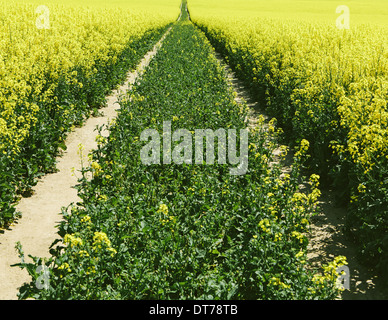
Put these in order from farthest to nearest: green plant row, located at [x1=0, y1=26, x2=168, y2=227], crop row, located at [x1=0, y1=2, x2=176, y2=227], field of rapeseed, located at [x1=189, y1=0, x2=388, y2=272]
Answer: crop row, located at [x1=0, y1=2, x2=176, y2=227]
green plant row, located at [x1=0, y1=26, x2=168, y2=227]
field of rapeseed, located at [x1=189, y1=0, x2=388, y2=272]

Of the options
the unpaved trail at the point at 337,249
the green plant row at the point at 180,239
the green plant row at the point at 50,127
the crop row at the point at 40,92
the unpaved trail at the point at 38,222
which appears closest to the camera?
the green plant row at the point at 180,239

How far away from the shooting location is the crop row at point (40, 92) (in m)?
8.59

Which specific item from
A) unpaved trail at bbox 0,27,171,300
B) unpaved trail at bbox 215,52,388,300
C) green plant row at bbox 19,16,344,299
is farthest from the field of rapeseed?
unpaved trail at bbox 0,27,171,300

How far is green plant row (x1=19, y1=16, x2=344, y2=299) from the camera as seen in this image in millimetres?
4957

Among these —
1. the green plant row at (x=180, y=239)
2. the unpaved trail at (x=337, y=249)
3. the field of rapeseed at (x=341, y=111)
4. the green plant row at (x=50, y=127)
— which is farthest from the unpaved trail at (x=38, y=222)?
the field of rapeseed at (x=341, y=111)

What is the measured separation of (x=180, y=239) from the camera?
5.85 metres

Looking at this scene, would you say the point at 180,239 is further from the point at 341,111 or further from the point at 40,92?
the point at 40,92

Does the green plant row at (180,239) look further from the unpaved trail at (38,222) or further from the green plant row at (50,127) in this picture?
the green plant row at (50,127)

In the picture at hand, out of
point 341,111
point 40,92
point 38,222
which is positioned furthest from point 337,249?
point 40,92

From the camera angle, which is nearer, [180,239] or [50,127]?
[180,239]

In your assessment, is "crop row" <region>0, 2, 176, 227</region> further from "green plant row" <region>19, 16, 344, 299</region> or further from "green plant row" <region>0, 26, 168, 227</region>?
"green plant row" <region>19, 16, 344, 299</region>

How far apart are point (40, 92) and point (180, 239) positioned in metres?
7.43

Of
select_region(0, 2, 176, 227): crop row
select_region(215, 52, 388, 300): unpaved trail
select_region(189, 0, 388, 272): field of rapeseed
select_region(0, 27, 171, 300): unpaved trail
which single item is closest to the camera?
select_region(215, 52, 388, 300): unpaved trail

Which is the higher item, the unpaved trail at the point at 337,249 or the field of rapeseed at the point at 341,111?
the field of rapeseed at the point at 341,111
